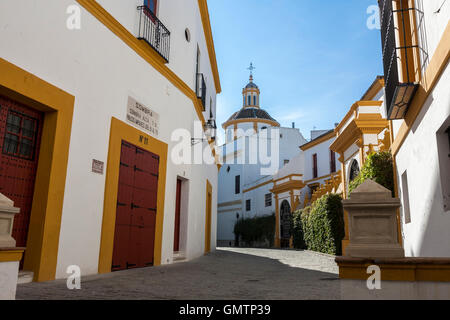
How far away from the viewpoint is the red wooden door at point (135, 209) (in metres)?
7.54

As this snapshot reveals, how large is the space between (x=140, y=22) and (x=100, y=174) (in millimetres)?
3528

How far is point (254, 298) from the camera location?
4539mm

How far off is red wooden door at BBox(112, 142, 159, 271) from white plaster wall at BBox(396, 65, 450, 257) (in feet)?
17.3

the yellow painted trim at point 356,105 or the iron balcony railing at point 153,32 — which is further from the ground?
the iron balcony railing at point 153,32

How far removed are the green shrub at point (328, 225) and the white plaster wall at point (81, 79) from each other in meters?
8.25

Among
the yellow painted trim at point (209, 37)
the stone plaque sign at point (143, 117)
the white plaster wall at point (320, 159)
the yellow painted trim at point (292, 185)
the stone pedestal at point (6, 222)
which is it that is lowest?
the stone pedestal at point (6, 222)

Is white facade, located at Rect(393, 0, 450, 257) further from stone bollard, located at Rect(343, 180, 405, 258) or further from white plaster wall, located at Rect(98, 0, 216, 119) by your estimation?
white plaster wall, located at Rect(98, 0, 216, 119)

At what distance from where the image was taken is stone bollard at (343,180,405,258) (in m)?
3.45

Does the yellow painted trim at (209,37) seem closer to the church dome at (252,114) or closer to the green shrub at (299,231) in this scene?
the green shrub at (299,231)

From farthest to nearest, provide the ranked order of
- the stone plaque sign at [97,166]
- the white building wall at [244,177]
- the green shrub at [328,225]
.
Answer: the white building wall at [244,177] < the green shrub at [328,225] < the stone plaque sign at [97,166]

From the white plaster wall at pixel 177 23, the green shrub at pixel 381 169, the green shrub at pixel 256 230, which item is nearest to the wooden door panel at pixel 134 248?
the white plaster wall at pixel 177 23

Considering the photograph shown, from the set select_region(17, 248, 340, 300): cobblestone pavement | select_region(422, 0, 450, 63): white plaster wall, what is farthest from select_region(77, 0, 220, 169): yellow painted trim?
select_region(422, 0, 450, 63): white plaster wall
